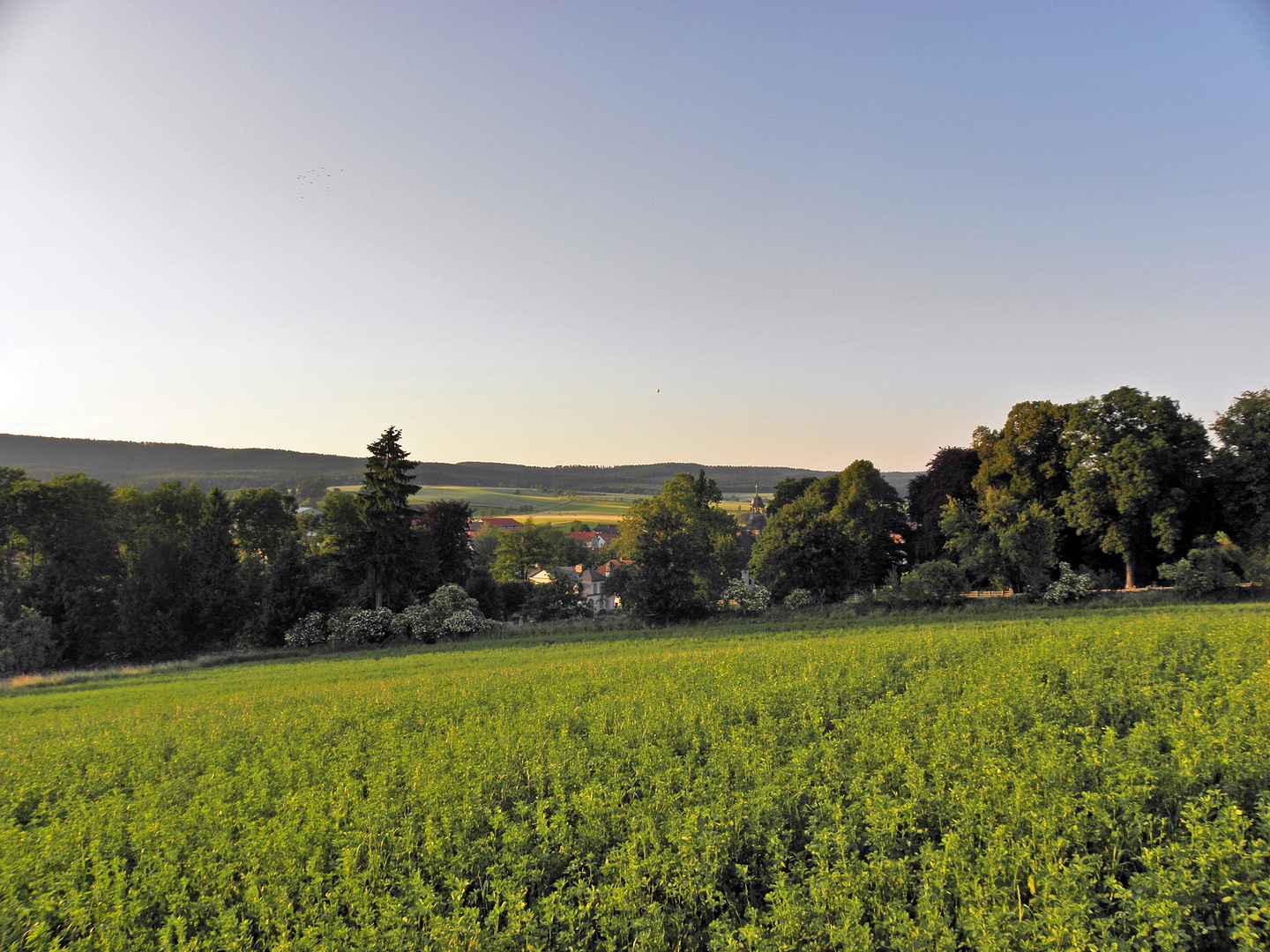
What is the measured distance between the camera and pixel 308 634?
3666 cm

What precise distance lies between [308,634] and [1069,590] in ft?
138

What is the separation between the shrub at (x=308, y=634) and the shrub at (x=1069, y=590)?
1593 inches

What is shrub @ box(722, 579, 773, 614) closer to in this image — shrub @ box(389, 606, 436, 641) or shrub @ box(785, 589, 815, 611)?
shrub @ box(785, 589, 815, 611)

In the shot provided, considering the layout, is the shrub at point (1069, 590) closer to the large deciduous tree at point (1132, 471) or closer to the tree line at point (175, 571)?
the large deciduous tree at point (1132, 471)

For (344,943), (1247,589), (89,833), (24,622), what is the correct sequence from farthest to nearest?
(24,622)
(1247,589)
(89,833)
(344,943)

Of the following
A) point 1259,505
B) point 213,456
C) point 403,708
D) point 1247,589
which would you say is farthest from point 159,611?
point 213,456

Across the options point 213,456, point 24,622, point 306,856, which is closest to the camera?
point 306,856

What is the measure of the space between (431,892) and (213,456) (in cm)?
19145

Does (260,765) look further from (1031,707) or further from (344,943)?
(1031,707)

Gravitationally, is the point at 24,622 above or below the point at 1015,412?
below

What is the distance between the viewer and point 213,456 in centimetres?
16200

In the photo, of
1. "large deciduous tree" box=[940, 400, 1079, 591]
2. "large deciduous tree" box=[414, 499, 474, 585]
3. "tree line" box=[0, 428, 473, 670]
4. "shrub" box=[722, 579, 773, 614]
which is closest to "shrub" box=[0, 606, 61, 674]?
"tree line" box=[0, 428, 473, 670]

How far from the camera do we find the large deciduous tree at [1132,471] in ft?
112

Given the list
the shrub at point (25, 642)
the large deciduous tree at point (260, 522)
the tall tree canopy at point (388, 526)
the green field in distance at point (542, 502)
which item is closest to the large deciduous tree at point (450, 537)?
the tall tree canopy at point (388, 526)
